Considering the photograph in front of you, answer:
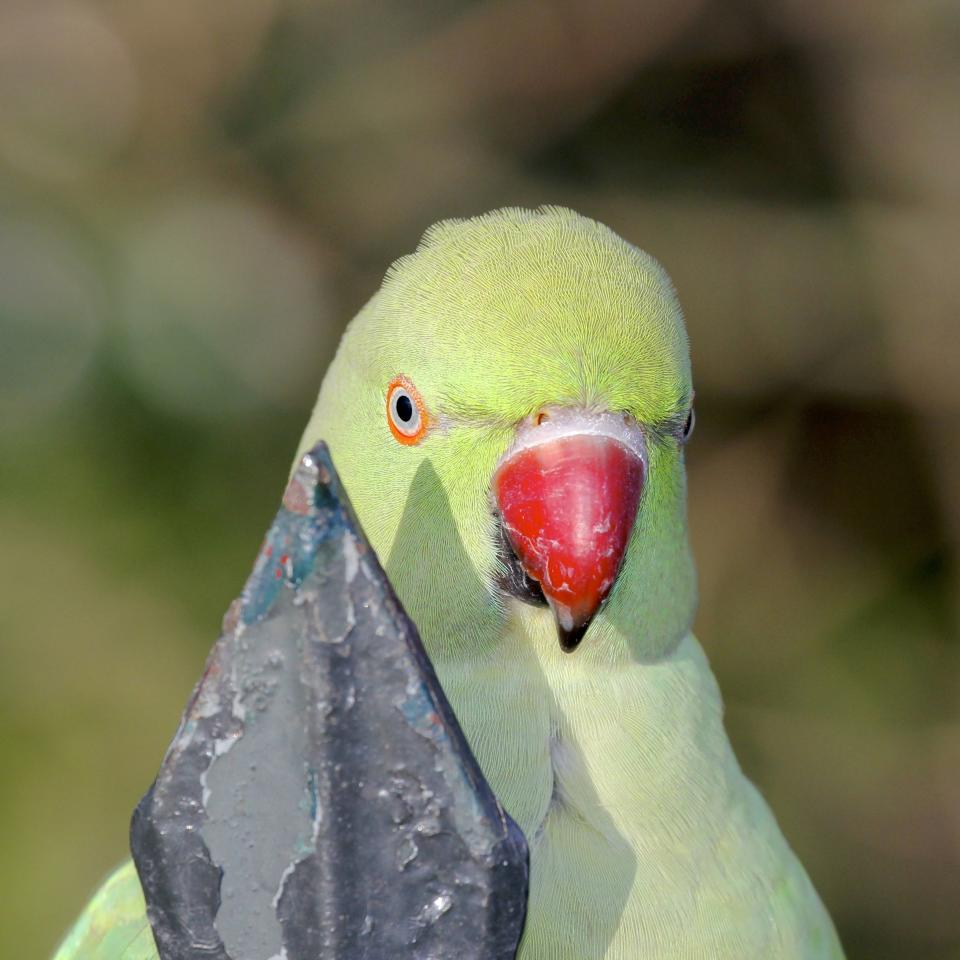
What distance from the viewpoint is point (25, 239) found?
337cm

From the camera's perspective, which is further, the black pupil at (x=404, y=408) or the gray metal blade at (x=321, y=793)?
the black pupil at (x=404, y=408)

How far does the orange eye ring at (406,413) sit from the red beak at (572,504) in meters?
0.13

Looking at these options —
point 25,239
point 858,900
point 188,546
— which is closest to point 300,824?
point 188,546

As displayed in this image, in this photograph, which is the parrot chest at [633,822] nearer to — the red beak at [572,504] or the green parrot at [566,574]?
the green parrot at [566,574]

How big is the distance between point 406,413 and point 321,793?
2.55 ft

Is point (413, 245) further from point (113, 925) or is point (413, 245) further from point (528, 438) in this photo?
point (113, 925)

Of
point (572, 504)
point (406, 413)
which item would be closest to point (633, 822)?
point (572, 504)

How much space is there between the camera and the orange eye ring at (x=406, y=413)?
1389 mm

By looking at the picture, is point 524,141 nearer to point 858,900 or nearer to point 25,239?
point 25,239

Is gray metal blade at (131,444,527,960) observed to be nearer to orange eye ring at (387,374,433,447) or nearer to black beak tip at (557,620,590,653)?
black beak tip at (557,620,590,653)

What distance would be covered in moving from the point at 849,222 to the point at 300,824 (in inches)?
125

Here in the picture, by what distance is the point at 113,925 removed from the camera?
131cm

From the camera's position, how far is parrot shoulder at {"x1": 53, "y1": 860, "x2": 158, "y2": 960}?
127cm

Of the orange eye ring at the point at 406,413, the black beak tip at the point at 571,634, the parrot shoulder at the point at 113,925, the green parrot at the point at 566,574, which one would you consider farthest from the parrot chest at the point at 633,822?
the parrot shoulder at the point at 113,925
